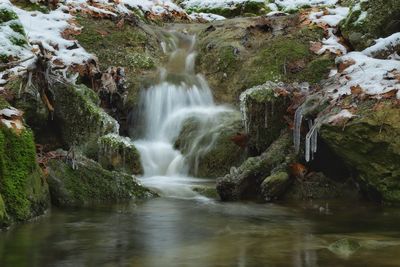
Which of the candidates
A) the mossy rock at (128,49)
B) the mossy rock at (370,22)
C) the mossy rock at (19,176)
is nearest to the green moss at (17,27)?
the mossy rock at (128,49)

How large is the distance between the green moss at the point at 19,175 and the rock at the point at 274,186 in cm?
349

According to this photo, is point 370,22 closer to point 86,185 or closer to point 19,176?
point 86,185

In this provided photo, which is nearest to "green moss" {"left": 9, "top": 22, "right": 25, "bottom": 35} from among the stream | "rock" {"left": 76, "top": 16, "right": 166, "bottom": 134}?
"rock" {"left": 76, "top": 16, "right": 166, "bottom": 134}

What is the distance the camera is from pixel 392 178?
7719 mm

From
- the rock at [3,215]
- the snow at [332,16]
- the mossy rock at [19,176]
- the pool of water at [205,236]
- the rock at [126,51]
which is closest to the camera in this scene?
the pool of water at [205,236]

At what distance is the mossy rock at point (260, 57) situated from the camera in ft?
38.6

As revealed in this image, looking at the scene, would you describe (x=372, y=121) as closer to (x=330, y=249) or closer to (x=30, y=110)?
(x=330, y=249)

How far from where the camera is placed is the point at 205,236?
5734mm

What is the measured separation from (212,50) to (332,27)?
10.2ft

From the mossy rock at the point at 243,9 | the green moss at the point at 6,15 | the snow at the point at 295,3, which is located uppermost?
the snow at the point at 295,3

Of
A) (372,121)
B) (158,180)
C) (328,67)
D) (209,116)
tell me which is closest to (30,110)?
(158,180)

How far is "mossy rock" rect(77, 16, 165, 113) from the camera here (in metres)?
12.2

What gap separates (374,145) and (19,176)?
5018 mm

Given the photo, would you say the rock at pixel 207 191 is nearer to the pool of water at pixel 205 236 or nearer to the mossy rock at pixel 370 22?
the pool of water at pixel 205 236
